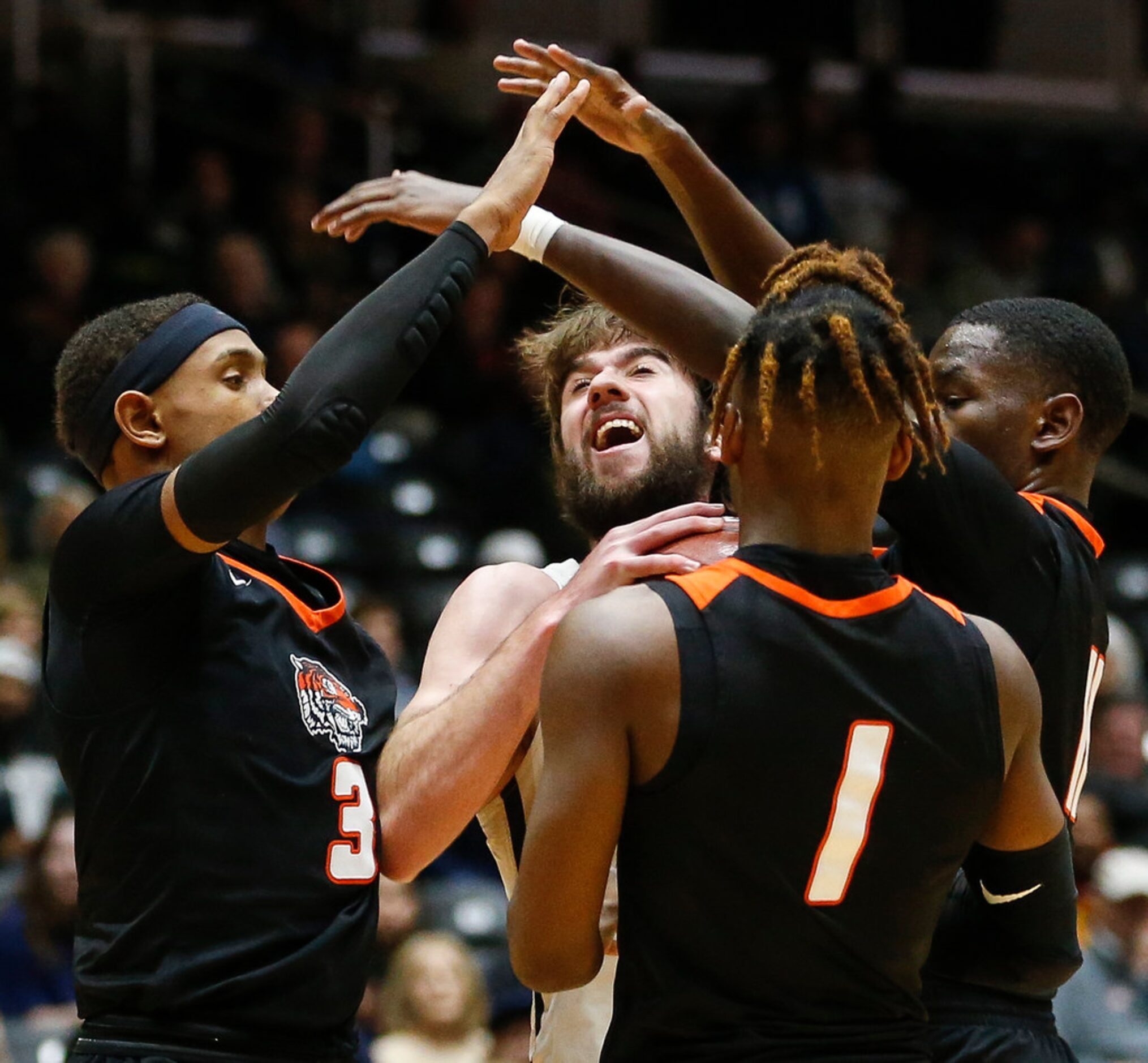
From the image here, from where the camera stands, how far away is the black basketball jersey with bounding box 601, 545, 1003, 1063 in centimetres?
237

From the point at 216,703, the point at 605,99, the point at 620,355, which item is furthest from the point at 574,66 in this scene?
the point at 216,703

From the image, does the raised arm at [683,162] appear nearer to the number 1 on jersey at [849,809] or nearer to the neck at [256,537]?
the neck at [256,537]

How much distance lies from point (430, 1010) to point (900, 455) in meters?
4.70

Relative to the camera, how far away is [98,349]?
11.0 ft

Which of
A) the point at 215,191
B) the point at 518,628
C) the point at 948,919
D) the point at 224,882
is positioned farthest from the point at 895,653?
the point at 215,191

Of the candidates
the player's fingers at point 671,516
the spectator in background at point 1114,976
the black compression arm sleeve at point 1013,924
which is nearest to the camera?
the black compression arm sleeve at point 1013,924

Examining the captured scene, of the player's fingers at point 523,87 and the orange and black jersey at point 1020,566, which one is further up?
the player's fingers at point 523,87

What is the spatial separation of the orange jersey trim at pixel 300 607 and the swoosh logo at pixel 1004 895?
1320 mm

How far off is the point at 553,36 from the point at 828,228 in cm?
290

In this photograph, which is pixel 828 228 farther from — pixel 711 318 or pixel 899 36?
pixel 711 318

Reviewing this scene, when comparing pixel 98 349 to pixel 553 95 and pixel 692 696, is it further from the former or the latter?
pixel 692 696

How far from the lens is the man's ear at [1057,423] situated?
3.14 meters

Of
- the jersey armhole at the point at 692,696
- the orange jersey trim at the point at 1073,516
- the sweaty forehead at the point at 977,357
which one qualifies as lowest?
the orange jersey trim at the point at 1073,516

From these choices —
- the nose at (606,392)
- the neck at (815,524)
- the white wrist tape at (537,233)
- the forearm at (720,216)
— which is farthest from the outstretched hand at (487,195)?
the neck at (815,524)
